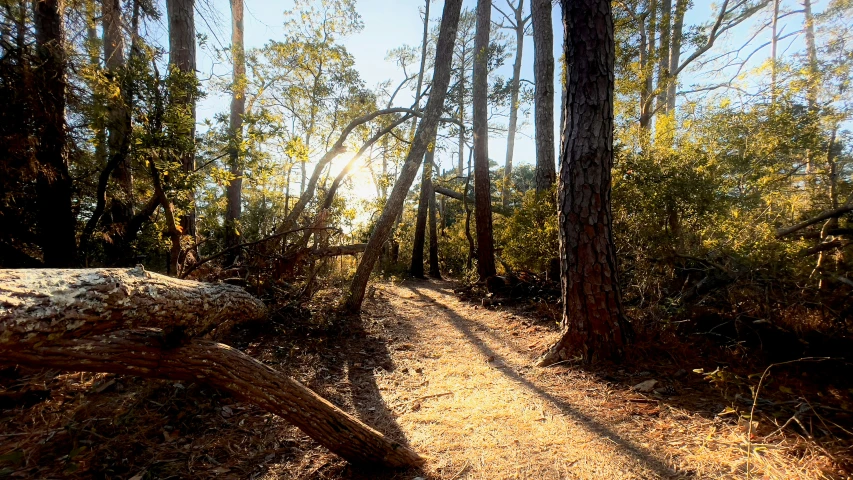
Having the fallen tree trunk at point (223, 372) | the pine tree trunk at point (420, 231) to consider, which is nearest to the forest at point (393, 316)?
the fallen tree trunk at point (223, 372)

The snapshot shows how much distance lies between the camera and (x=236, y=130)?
202 inches

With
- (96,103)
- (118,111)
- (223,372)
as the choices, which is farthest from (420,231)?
(223,372)

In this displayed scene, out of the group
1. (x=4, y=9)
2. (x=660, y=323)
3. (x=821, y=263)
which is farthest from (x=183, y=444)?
(x=821, y=263)

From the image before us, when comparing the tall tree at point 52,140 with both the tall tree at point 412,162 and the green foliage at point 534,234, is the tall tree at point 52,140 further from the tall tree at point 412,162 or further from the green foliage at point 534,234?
the green foliage at point 534,234

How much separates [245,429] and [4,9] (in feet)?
15.9

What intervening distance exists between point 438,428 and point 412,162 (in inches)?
149

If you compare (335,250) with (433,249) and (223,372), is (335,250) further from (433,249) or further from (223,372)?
(433,249)

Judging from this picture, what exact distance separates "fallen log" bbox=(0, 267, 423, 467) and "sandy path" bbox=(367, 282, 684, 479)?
396 mm

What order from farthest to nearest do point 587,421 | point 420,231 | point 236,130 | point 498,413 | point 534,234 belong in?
point 420,231
point 534,234
point 236,130
point 498,413
point 587,421

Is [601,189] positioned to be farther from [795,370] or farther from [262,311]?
[262,311]

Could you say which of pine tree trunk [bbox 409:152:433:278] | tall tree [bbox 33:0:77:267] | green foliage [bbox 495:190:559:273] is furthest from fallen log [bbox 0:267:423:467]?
pine tree trunk [bbox 409:152:433:278]

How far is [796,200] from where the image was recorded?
21.2 feet

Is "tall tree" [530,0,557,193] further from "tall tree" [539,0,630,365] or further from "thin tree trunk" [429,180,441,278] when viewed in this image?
"thin tree trunk" [429,180,441,278]

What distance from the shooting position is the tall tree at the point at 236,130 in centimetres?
520
